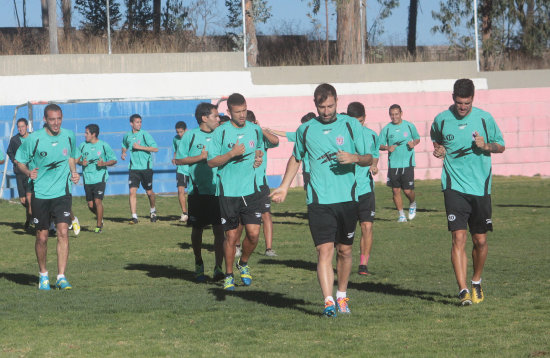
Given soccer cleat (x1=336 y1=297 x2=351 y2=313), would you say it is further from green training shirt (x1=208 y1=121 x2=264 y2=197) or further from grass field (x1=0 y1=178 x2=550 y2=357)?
green training shirt (x1=208 y1=121 x2=264 y2=197)

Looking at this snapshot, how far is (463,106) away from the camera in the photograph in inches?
345

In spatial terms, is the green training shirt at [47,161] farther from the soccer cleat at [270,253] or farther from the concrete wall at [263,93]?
the concrete wall at [263,93]

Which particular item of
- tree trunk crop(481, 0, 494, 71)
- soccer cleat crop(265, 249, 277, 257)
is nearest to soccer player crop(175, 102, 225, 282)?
soccer cleat crop(265, 249, 277, 257)


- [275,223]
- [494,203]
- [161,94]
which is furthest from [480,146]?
[161,94]

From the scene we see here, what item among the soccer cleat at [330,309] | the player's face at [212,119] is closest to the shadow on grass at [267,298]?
the soccer cleat at [330,309]

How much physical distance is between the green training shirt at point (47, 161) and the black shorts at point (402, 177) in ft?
26.9

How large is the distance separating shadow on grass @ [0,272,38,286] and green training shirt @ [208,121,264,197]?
9.42 ft

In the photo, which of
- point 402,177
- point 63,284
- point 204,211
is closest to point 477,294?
point 204,211

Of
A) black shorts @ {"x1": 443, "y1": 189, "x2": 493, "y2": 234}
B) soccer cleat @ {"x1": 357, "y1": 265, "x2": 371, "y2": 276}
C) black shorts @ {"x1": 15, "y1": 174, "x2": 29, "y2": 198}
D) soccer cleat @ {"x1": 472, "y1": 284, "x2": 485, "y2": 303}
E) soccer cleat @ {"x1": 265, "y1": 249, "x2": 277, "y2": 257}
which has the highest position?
black shorts @ {"x1": 443, "y1": 189, "x2": 493, "y2": 234}

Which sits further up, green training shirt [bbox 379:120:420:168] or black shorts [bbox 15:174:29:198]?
green training shirt [bbox 379:120:420:168]

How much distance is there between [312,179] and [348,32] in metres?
21.5

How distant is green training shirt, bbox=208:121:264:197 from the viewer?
9.91 m

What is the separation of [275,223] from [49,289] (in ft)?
25.6

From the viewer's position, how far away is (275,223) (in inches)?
699
